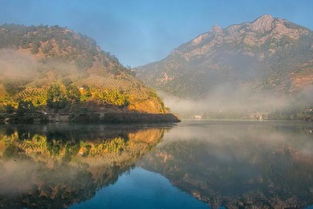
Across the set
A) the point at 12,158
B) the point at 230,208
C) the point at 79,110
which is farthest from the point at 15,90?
the point at 230,208

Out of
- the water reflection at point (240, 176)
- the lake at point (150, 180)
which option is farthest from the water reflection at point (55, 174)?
the water reflection at point (240, 176)

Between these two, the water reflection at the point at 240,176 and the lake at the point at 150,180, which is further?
the water reflection at the point at 240,176

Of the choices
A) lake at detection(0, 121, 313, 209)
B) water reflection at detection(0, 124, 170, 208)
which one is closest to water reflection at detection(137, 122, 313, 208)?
lake at detection(0, 121, 313, 209)

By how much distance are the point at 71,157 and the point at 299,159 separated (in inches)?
1061

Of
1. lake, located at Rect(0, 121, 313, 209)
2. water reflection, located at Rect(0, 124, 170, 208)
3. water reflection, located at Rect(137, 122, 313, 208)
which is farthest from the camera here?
water reflection, located at Rect(137, 122, 313, 208)

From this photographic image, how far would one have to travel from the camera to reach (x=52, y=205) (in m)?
19.8

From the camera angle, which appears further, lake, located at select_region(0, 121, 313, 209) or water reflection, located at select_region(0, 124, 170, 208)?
lake, located at select_region(0, 121, 313, 209)

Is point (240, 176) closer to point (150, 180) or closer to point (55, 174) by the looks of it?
point (150, 180)

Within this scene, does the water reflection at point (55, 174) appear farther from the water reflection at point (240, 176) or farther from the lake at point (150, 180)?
the water reflection at point (240, 176)

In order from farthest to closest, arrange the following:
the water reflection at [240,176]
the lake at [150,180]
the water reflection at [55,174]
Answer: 1. the water reflection at [240,176]
2. the lake at [150,180]
3. the water reflection at [55,174]

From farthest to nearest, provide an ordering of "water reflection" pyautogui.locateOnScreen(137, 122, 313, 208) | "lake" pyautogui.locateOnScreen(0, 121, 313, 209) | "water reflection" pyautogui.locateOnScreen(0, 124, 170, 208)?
1. "water reflection" pyautogui.locateOnScreen(137, 122, 313, 208)
2. "lake" pyautogui.locateOnScreen(0, 121, 313, 209)
3. "water reflection" pyautogui.locateOnScreen(0, 124, 170, 208)

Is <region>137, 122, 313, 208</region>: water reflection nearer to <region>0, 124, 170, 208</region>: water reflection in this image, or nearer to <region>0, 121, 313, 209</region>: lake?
<region>0, 121, 313, 209</region>: lake

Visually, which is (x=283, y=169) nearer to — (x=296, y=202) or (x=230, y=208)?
(x=296, y=202)

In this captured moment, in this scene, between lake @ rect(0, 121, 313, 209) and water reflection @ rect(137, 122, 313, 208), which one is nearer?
lake @ rect(0, 121, 313, 209)
